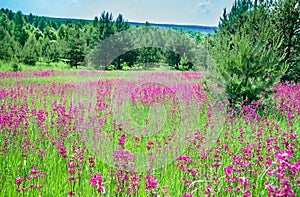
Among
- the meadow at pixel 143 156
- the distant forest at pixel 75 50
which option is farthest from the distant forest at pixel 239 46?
the meadow at pixel 143 156

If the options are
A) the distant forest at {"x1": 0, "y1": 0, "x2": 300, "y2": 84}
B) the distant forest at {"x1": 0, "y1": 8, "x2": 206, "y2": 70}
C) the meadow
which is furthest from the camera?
the distant forest at {"x1": 0, "y1": 8, "x2": 206, "y2": 70}

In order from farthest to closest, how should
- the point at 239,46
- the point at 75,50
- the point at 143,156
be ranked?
the point at 75,50 → the point at 239,46 → the point at 143,156

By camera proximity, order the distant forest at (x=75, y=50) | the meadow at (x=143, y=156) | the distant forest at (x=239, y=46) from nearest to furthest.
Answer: the meadow at (x=143, y=156) → the distant forest at (x=239, y=46) → the distant forest at (x=75, y=50)

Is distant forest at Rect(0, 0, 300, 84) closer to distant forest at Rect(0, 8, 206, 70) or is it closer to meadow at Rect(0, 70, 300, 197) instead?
distant forest at Rect(0, 8, 206, 70)

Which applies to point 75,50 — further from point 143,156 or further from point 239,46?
point 143,156

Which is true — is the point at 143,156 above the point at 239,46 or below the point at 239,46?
below

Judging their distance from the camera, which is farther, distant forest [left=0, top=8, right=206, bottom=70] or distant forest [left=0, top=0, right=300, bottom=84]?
distant forest [left=0, top=8, right=206, bottom=70]

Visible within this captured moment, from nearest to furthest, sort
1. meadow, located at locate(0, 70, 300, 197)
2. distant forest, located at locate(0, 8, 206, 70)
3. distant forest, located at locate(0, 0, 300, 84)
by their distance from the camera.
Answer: meadow, located at locate(0, 70, 300, 197)
distant forest, located at locate(0, 0, 300, 84)
distant forest, located at locate(0, 8, 206, 70)

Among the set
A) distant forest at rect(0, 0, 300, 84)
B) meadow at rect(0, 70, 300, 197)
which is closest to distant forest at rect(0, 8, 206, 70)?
distant forest at rect(0, 0, 300, 84)

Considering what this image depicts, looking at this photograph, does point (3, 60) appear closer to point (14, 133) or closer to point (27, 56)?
point (27, 56)

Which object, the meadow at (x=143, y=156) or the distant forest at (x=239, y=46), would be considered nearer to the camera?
the meadow at (x=143, y=156)

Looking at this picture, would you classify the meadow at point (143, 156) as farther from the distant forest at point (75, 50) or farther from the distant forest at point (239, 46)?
the distant forest at point (75, 50)

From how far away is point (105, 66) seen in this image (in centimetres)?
3086

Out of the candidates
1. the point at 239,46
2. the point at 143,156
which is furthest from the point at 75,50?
the point at 143,156
